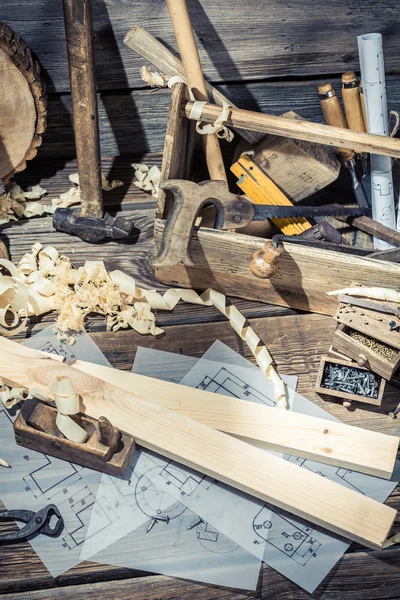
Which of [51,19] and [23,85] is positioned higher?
[51,19]

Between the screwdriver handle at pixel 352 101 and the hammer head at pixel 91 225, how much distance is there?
0.56 m

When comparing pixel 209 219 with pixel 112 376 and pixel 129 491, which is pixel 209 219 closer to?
pixel 112 376

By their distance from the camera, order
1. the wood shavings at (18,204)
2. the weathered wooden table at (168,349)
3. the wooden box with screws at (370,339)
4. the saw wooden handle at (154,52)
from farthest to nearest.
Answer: the wood shavings at (18,204), the saw wooden handle at (154,52), the wooden box with screws at (370,339), the weathered wooden table at (168,349)

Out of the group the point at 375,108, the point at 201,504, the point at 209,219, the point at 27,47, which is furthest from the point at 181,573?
the point at 27,47

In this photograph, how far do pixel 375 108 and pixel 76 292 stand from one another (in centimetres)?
77

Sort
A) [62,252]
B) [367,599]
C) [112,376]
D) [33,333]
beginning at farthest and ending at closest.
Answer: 1. [62,252]
2. [33,333]
3. [112,376]
4. [367,599]

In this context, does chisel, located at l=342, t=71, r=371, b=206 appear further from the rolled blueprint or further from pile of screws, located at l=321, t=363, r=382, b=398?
pile of screws, located at l=321, t=363, r=382, b=398

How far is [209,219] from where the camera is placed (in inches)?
66.9

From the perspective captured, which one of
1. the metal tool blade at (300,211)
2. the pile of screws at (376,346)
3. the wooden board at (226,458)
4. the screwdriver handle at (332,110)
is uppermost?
the screwdriver handle at (332,110)

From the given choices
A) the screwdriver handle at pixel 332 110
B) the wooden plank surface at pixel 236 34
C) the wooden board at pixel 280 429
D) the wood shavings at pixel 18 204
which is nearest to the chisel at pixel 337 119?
the screwdriver handle at pixel 332 110

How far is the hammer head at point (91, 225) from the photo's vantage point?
5.75 feet

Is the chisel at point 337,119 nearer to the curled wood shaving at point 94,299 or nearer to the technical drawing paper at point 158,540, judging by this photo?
the curled wood shaving at point 94,299

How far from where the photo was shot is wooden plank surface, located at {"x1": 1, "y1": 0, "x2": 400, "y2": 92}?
5.53 feet

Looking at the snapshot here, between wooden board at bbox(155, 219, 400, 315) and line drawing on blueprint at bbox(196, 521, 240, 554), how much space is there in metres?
0.53
